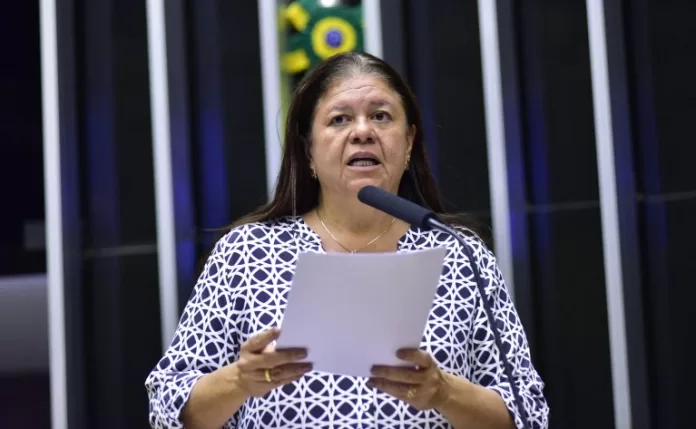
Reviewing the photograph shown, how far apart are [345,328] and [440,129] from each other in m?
1.25

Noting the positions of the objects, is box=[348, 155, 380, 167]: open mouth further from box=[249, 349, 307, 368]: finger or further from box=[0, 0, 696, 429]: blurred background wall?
box=[0, 0, 696, 429]: blurred background wall

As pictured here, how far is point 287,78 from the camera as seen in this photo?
2.51m

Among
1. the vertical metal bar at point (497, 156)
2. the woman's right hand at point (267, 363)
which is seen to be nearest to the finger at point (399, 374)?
the woman's right hand at point (267, 363)

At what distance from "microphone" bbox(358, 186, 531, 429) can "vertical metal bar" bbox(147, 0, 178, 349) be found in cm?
109

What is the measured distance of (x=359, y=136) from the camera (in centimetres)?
181

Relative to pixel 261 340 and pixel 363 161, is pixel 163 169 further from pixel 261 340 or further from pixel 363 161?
pixel 261 340

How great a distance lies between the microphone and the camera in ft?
4.47
